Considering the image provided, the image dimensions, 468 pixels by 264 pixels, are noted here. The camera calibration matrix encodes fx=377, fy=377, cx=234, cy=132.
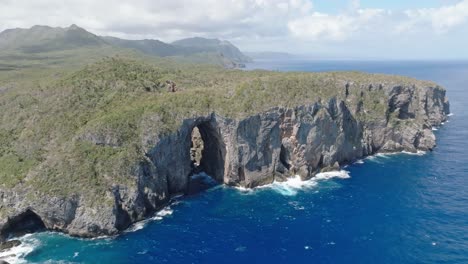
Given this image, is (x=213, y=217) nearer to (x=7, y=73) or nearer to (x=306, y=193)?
(x=306, y=193)

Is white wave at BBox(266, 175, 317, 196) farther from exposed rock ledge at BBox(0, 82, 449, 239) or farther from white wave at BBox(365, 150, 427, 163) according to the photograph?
white wave at BBox(365, 150, 427, 163)

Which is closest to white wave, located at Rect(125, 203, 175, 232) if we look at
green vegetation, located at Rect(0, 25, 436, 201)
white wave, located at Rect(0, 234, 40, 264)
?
green vegetation, located at Rect(0, 25, 436, 201)

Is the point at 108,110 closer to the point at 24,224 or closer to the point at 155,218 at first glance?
the point at 155,218

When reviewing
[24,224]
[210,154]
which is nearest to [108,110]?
[210,154]

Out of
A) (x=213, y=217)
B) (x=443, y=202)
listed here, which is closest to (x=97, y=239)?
(x=213, y=217)

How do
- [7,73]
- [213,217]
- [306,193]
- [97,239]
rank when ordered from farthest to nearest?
[7,73], [306,193], [213,217], [97,239]
